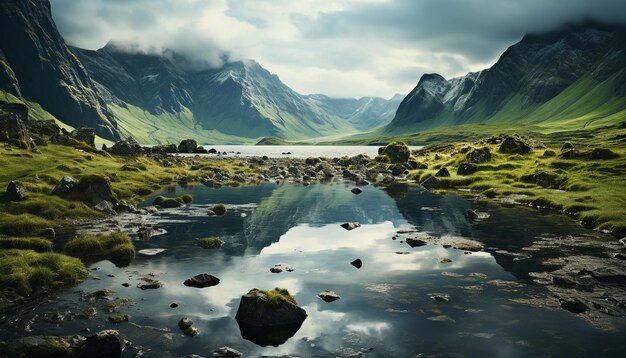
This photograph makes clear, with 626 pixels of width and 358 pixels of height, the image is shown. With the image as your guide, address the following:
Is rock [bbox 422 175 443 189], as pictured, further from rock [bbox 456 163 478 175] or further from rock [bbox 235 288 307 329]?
rock [bbox 235 288 307 329]

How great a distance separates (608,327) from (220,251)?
27734mm

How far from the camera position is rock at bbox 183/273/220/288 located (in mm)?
28000

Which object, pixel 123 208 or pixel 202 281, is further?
pixel 123 208

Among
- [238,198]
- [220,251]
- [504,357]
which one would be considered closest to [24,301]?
[220,251]

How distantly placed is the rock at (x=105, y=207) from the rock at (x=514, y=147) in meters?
87.7

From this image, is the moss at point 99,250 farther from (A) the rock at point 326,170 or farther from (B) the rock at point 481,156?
(A) the rock at point 326,170

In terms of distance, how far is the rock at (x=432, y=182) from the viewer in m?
90.3

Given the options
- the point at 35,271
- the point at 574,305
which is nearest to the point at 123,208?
the point at 35,271

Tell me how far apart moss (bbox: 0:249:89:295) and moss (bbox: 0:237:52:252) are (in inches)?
93.5

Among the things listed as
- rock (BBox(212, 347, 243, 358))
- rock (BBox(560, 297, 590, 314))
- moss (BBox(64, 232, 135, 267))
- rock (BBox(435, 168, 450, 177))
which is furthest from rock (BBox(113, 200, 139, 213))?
rock (BBox(435, 168, 450, 177))

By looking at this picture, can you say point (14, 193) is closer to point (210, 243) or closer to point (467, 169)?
point (210, 243)

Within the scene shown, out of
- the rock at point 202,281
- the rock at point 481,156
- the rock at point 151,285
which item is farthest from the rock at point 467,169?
the rock at point 151,285

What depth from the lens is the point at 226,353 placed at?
1869 centimetres

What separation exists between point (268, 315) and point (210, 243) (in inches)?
727
